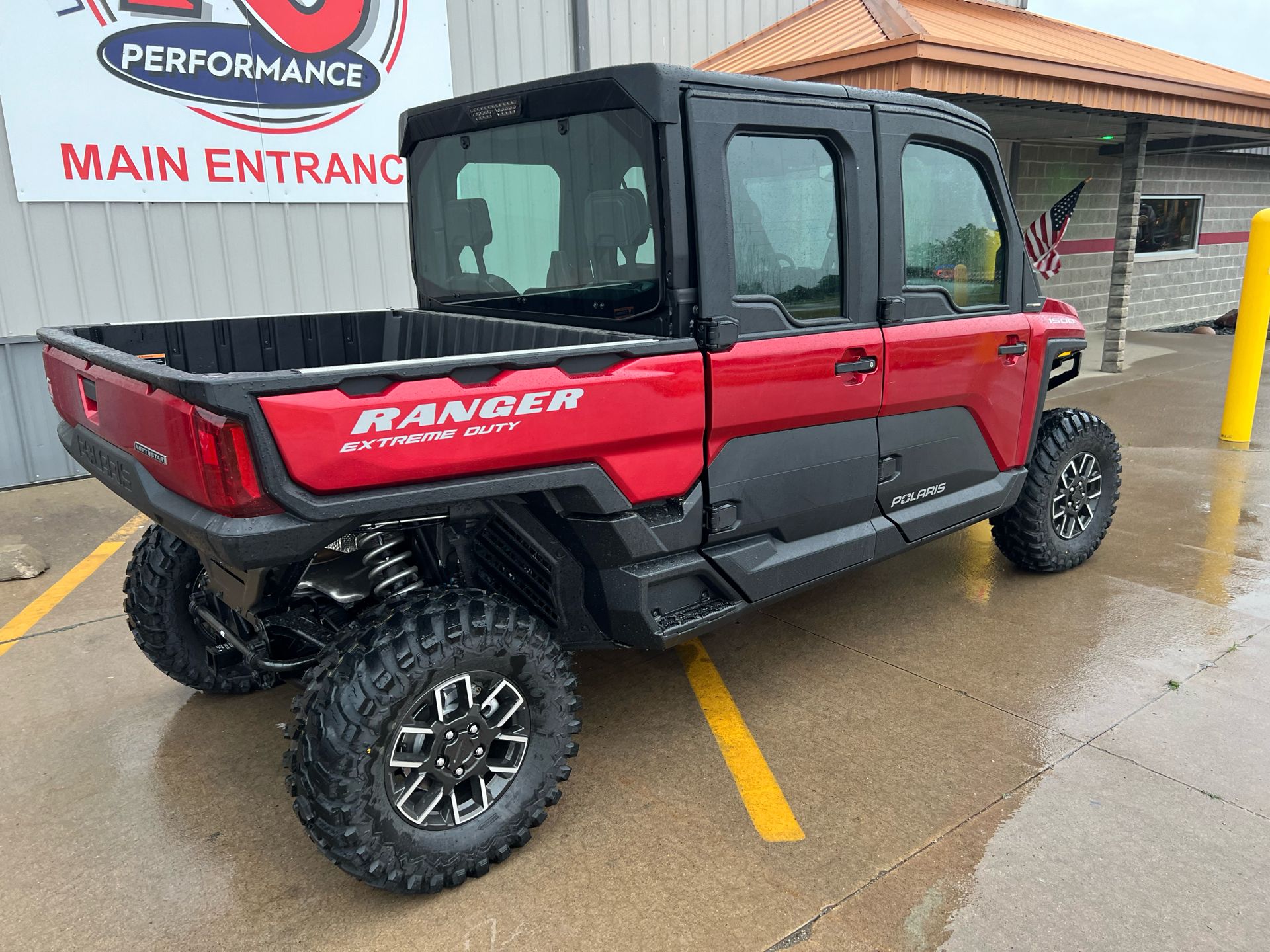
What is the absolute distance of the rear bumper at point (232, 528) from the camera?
2.23m

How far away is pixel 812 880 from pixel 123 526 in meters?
5.03

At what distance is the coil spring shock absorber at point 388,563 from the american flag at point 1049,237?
1133cm

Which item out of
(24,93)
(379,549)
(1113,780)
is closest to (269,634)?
(379,549)

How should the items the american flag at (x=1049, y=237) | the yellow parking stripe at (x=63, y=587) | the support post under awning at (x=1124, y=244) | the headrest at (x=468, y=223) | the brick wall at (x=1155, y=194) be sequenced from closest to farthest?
the headrest at (x=468, y=223)
the yellow parking stripe at (x=63, y=587)
the support post under awning at (x=1124, y=244)
the american flag at (x=1049, y=237)
the brick wall at (x=1155, y=194)

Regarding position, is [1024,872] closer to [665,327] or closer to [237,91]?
[665,327]

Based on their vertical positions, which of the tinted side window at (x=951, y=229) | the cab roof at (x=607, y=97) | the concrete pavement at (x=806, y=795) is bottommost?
the concrete pavement at (x=806, y=795)

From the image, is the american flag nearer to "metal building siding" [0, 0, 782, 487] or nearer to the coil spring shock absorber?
"metal building siding" [0, 0, 782, 487]

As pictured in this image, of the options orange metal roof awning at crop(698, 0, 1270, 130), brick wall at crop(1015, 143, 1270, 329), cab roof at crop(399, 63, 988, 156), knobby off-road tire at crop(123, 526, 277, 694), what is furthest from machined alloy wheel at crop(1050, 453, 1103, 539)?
brick wall at crop(1015, 143, 1270, 329)

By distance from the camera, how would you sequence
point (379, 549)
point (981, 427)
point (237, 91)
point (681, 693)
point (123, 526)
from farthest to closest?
point (237, 91) < point (123, 526) < point (981, 427) < point (681, 693) < point (379, 549)

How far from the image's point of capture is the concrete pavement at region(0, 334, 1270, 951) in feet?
8.07

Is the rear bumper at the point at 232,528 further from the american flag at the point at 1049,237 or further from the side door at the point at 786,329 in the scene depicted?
the american flag at the point at 1049,237

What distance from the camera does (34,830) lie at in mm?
2883

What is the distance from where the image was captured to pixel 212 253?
6.99 m

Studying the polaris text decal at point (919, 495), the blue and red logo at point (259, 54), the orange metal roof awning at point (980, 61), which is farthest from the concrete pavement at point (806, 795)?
the orange metal roof awning at point (980, 61)
